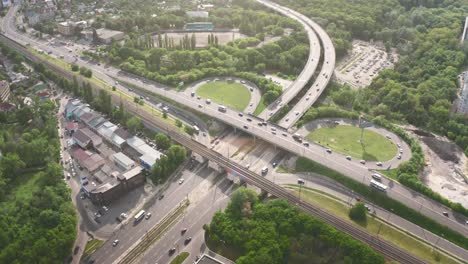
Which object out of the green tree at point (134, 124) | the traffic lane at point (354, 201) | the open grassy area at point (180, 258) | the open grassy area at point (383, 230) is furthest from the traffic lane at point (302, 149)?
the open grassy area at point (180, 258)

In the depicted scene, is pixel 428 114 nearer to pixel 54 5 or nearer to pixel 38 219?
pixel 38 219

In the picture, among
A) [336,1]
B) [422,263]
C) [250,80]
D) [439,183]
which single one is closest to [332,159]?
[439,183]

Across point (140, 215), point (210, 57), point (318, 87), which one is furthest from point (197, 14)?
point (140, 215)

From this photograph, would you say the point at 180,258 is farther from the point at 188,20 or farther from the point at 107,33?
the point at 188,20

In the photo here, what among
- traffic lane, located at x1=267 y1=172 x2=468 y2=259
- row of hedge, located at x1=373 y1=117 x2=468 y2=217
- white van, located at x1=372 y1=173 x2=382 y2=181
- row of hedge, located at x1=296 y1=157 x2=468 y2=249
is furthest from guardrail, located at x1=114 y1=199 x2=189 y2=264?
row of hedge, located at x1=373 y1=117 x2=468 y2=217

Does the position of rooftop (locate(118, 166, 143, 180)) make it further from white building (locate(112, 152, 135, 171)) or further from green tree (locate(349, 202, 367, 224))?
green tree (locate(349, 202, 367, 224))

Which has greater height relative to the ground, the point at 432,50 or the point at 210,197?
the point at 432,50

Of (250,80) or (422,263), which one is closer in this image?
(422,263)
